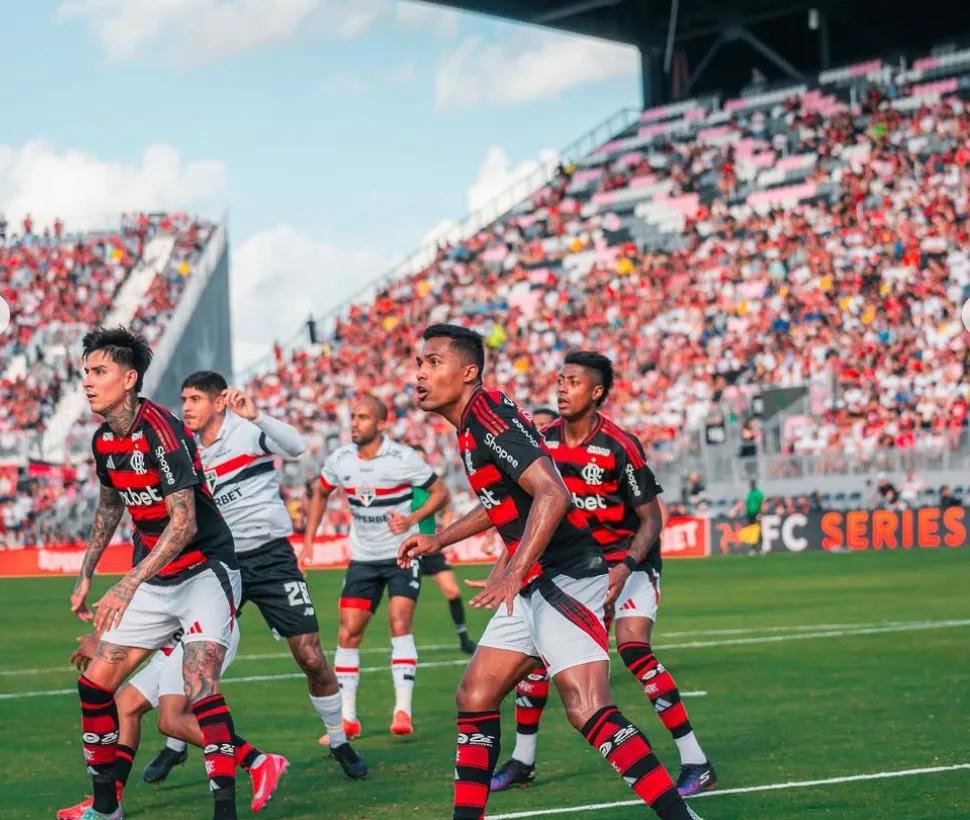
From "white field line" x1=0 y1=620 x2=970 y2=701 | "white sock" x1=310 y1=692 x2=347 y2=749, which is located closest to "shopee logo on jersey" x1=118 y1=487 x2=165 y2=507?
"white sock" x1=310 y1=692 x2=347 y2=749

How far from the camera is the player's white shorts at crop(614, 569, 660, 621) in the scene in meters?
9.36

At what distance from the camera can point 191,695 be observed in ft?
25.7

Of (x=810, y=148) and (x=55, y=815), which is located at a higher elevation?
(x=810, y=148)

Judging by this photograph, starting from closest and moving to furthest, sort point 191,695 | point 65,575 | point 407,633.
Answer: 1. point 191,695
2. point 407,633
3. point 65,575

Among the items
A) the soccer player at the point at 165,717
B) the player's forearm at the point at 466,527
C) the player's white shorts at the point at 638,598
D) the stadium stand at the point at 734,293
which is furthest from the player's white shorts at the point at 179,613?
the stadium stand at the point at 734,293

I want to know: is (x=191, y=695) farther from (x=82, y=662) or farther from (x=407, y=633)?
(x=407, y=633)

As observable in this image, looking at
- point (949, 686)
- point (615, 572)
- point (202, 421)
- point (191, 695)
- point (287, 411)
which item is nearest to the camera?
point (191, 695)

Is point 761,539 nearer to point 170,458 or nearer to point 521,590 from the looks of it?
point 170,458

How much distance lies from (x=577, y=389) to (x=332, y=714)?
2.61m

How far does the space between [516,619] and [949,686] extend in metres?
7.07

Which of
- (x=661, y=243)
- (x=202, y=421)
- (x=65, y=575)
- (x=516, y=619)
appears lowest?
(x=65, y=575)

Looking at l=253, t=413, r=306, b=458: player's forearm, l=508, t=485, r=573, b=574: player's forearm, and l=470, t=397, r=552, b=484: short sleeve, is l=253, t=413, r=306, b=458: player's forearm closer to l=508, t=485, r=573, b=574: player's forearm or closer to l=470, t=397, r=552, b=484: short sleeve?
l=470, t=397, r=552, b=484: short sleeve

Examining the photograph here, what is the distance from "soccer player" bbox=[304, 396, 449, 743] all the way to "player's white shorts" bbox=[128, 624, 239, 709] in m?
2.66

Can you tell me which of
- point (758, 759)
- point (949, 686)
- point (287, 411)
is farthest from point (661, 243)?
point (758, 759)
